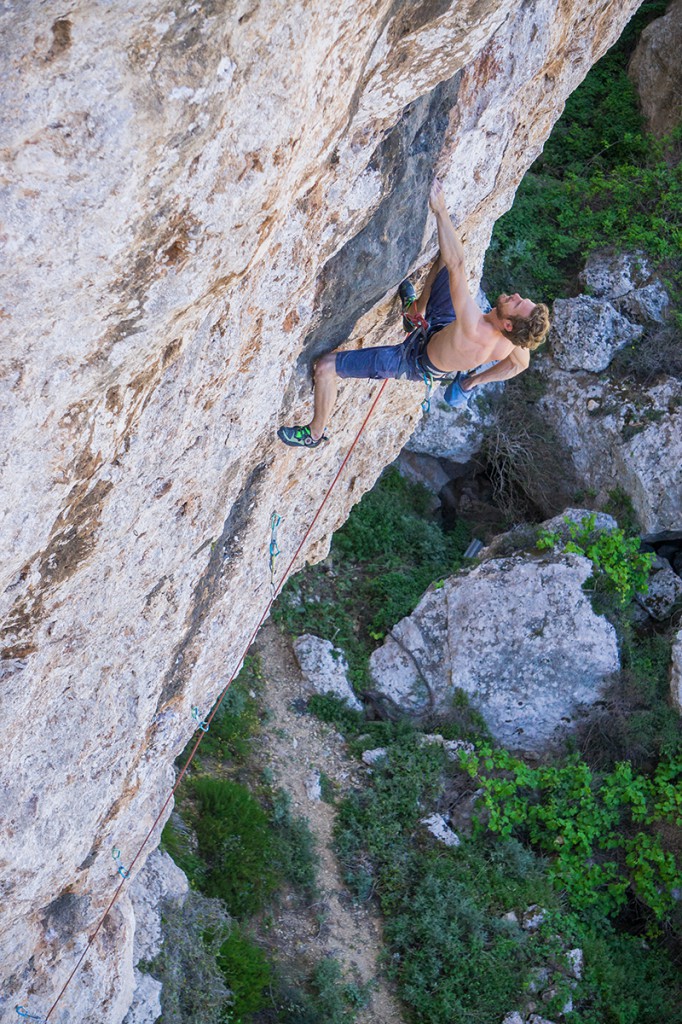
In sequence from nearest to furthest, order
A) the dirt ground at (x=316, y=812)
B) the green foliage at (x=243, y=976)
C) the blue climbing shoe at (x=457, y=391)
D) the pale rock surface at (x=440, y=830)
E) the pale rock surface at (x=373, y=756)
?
the blue climbing shoe at (x=457, y=391), the green foliage at (x=243, y=976), the dirt ground at (x=316, y=812), the pale rock surface at (x=440, y=830), the pale rock surface at (x=373, y=756)

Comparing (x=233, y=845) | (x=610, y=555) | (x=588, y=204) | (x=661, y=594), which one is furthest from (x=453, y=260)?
A: (x=588, y=204)

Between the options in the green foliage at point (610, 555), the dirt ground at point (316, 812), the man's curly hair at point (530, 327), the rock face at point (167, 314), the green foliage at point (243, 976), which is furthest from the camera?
the green foliage at point (610, 555)

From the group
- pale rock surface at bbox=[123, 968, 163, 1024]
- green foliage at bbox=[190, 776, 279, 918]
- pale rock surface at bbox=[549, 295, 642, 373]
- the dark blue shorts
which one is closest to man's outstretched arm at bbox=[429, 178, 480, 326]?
the dark blue shorts

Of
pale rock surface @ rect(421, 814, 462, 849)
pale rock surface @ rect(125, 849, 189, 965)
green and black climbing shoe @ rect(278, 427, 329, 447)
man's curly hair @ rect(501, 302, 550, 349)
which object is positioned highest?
man's curly hair @ rect(501, 302, 550, 349)

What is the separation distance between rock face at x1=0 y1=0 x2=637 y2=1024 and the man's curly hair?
71cm

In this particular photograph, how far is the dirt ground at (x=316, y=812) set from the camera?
7668mm

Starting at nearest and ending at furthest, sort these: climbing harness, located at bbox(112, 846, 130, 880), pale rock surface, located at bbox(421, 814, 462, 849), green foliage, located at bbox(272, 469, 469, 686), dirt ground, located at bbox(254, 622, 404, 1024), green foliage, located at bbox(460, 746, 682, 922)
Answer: climbing harness, located at bbox(112, 846, 130, 880) → dirt ground, located at bbox(254, 622, 404, 1024) → pale rock surface, located at bbox(421, 814, 462, 849) → green foliage, located at bbox(460, 746, 682, 922) → green foliage, located at bbox(272, 469, 469, 686)

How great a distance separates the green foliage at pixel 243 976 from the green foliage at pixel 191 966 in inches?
3.4

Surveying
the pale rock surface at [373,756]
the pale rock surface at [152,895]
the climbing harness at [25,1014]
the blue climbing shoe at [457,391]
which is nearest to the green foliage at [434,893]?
the pale rock surface at [373,756]

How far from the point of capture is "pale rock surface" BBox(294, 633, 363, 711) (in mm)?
9516

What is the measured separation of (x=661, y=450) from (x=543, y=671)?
2981mm

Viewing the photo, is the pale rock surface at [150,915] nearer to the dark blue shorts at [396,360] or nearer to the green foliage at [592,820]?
the green foliage at [592,820]

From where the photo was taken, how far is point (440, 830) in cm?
866

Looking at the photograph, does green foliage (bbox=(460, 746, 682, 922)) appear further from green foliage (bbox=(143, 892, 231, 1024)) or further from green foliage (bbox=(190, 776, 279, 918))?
green foliage (bbox=(143, 892, 231, 1024))
